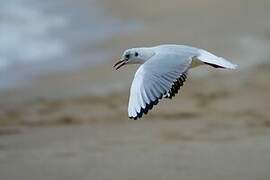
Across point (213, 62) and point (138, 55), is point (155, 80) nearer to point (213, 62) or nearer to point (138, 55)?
point (213, 62)

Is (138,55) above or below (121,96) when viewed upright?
above

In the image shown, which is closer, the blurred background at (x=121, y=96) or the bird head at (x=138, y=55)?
the bird head at (x=138, y=55)

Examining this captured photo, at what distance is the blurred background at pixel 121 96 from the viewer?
554 centimetres

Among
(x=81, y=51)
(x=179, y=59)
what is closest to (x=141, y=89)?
(x=179, y=59)

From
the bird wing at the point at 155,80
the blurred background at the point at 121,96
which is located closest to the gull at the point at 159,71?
the bird wing at the point at 155,80

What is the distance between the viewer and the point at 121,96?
7.48 metres

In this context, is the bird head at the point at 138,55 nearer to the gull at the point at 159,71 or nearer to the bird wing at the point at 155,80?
the gull at the point at 159,71

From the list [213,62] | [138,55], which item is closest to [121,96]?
[138,55]

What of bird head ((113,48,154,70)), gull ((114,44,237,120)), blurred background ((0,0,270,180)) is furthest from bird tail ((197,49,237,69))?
blurred background ((0,0,270,180))

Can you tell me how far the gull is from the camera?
4.24 m

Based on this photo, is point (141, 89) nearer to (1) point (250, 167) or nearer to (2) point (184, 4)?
(1) point (250, 167)

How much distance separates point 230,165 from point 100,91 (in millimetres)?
2500

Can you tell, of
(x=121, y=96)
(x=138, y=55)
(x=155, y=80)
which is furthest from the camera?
(x=121, y=96)

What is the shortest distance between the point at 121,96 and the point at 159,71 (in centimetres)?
302
